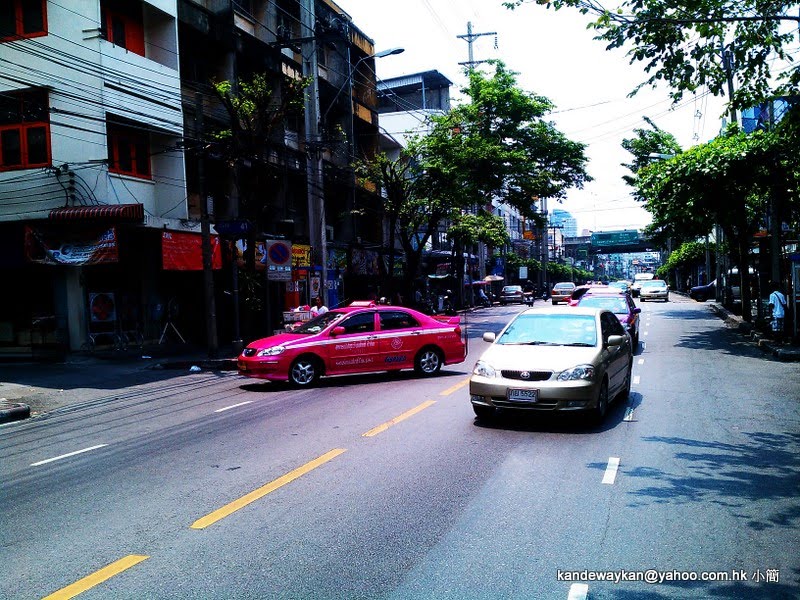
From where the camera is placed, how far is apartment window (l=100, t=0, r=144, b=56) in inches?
792

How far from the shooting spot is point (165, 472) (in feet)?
24.1

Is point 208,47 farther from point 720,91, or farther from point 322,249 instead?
point 720,91

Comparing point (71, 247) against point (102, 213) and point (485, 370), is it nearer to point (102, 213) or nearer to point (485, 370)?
point (102, 213)

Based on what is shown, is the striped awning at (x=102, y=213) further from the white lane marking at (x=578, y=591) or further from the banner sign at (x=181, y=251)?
the white lane marking at (x=578, y=591)

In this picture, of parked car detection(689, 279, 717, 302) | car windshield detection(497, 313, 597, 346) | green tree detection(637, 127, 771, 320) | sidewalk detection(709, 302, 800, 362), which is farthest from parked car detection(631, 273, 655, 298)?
car windshield detection(497, 313, 597, 346)

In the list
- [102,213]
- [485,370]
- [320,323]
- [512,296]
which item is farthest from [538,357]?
[512,296]

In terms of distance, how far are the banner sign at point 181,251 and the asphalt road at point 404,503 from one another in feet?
32.9

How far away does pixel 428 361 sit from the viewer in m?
15.0

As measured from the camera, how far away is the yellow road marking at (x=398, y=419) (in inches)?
352

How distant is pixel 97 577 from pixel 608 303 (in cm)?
1664

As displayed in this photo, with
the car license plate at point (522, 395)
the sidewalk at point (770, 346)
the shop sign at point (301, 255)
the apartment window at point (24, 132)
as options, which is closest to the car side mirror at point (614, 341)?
the car license plate at point (522, 395)

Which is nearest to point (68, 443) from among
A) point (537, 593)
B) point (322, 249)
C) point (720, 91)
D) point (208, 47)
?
point (537, 593)

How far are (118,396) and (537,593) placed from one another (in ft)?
37.7

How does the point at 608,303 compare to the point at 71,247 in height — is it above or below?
below
